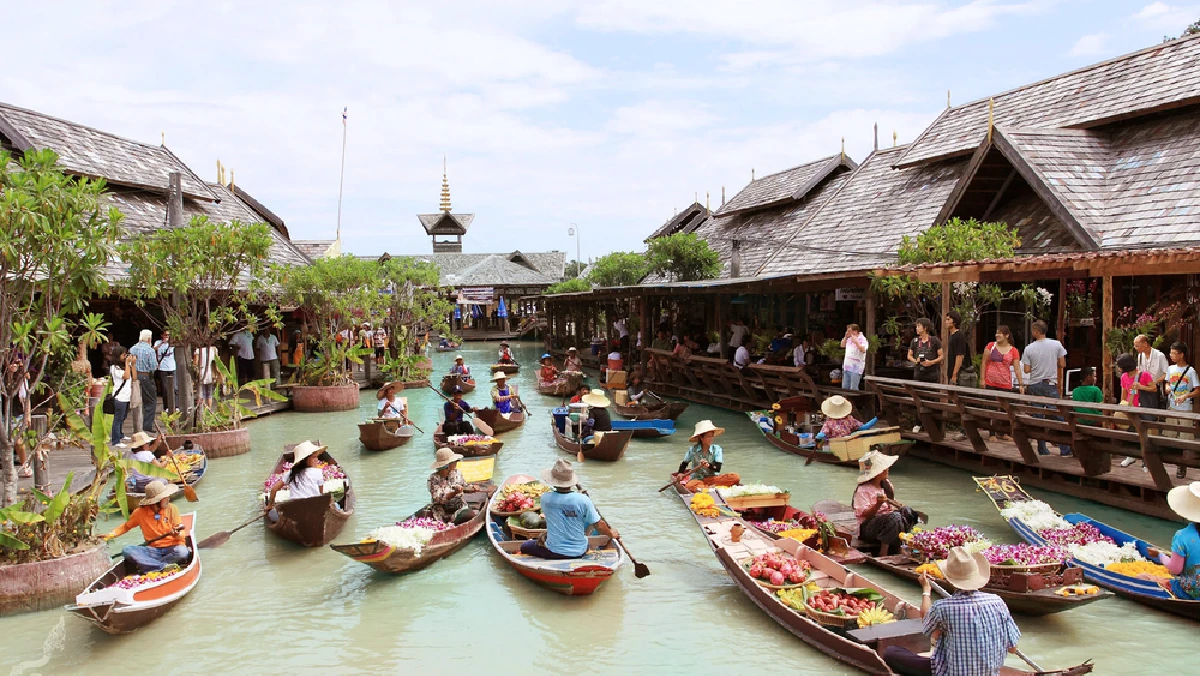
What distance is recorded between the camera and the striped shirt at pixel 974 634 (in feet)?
18.4

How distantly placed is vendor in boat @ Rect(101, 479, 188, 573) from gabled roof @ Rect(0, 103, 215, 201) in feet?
37.1

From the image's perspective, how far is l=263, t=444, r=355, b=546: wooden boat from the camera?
9672 millimetres

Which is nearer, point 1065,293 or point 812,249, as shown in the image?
point 1065,293

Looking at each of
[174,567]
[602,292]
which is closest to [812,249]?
[602,292]

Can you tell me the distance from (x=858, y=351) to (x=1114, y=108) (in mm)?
7131

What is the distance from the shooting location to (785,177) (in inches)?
1164

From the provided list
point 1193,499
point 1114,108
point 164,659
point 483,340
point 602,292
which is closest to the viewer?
point 1193,499

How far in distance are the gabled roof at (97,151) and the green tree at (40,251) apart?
9916 mm

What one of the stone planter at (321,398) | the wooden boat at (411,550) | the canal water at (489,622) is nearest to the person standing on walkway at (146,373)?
the canal water at (489,622)

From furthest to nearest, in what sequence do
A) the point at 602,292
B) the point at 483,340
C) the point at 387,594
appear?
the point at 483,340 → the point at 602,292 → the point at 387,594

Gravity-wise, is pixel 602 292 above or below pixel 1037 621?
above

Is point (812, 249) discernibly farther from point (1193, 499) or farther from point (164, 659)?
point (164, 659)

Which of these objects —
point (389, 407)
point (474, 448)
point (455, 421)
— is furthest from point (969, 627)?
point (389, 407)

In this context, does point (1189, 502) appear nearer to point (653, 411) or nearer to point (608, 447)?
point (608, 447)
